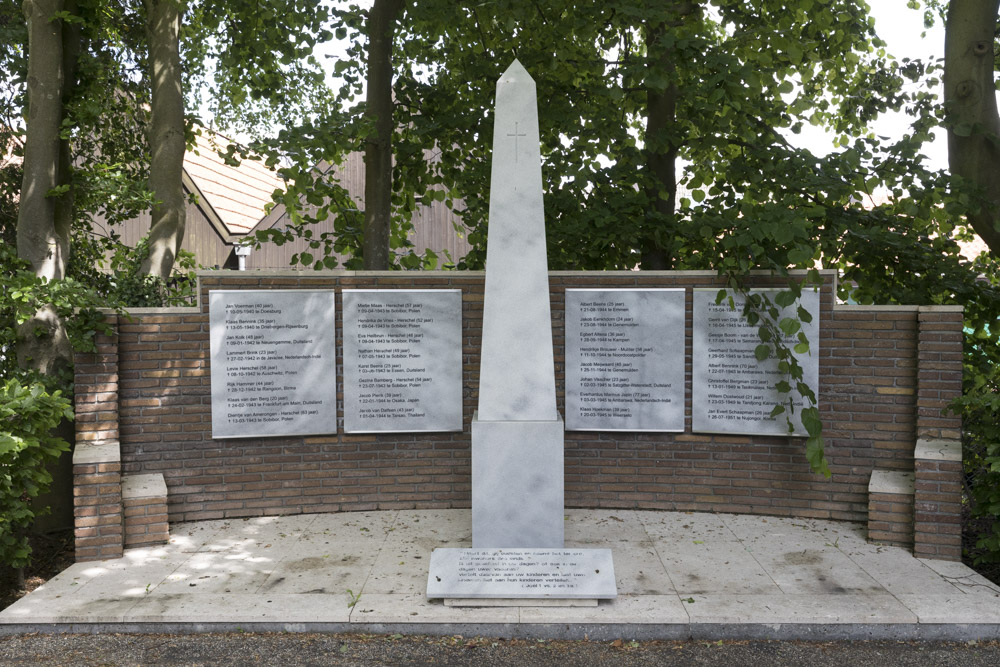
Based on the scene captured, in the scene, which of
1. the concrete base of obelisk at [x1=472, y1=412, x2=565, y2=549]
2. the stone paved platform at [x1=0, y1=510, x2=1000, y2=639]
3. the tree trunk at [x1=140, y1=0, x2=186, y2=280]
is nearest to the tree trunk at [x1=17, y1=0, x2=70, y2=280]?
the tree trunk at [x1=140, y1=0, x2=186, y2=280]

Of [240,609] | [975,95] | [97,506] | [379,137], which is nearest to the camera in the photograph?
[240,609]

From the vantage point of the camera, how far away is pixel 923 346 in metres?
6.35

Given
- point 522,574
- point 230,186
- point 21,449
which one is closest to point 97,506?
point 21,449

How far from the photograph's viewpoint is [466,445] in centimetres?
726

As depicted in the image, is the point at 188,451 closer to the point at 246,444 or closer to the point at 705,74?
the point at 246,444

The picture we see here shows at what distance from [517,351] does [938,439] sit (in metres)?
3.47

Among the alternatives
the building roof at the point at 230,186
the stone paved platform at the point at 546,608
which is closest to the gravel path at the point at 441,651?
the stone paved platform at the point at 546,608

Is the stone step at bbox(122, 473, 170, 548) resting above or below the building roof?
below

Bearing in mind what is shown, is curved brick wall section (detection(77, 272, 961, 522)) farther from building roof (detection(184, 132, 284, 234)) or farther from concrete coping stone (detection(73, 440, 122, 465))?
building roof (detection(184, 132, 284, 234))

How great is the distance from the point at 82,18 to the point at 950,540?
8.46m

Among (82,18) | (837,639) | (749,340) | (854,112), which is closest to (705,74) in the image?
(749,340)

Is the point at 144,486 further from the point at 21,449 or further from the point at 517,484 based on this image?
the point at 517,484

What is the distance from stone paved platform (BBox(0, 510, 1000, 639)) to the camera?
486 centimetres

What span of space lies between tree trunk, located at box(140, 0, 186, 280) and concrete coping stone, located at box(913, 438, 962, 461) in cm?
705
